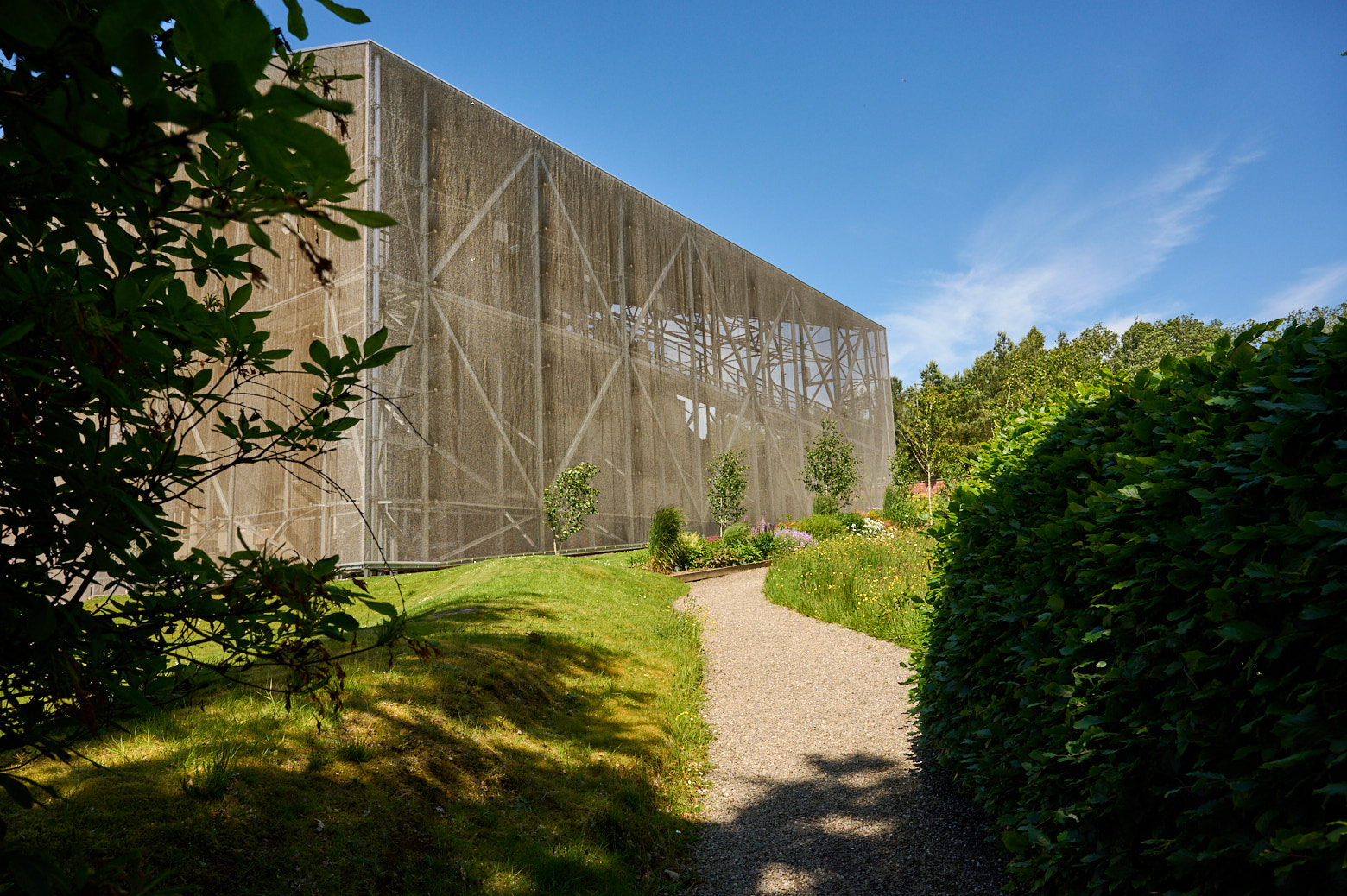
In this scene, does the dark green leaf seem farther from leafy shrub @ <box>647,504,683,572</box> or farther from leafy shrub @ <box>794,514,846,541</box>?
leafy shrub @ <box>794,514,846,541</box>

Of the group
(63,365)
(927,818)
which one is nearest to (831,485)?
(927,818)

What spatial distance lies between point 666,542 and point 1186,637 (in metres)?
13.4

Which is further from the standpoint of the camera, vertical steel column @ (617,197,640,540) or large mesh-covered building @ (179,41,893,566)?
vertical steel column @ (617,197,640,540)

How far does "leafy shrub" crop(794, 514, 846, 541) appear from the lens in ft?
57.8

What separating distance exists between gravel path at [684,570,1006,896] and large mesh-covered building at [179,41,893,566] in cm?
712

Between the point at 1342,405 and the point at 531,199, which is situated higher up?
the point at 531,199

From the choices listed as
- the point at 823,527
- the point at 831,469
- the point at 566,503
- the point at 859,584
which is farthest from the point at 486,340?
the point at 831,469

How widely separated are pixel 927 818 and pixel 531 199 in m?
15.9

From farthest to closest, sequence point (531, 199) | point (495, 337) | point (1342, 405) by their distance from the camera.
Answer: point (531, 199) < point (495, 337) < point (1342, 405)

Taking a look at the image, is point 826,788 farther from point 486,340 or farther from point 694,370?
Answer: point 694,370

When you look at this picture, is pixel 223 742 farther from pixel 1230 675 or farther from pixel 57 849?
pixel 1230 675

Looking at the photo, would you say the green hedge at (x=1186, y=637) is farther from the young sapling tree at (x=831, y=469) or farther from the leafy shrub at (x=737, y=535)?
the young sapling tree at (x=831, y=469)

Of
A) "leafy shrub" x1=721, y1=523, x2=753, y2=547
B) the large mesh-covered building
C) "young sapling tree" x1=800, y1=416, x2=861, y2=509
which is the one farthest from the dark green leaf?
"young sapling tree" x1=800, y1=416, x2=861, y2=509

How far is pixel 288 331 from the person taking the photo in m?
14.9
